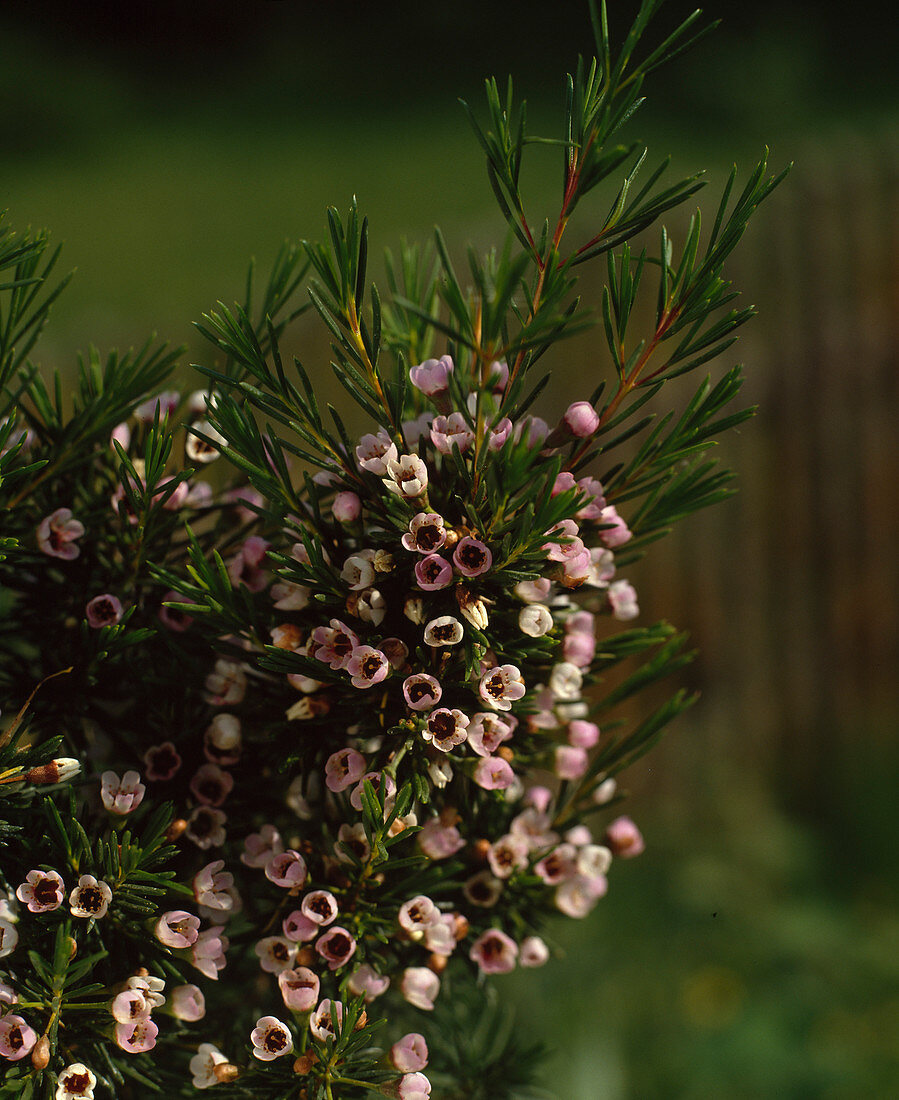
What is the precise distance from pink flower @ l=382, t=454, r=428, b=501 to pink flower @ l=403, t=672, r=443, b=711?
84 millimetres

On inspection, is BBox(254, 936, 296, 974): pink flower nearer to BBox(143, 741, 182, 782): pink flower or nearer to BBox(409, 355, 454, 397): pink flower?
BBox(143, 741, 182, 782): pink flower

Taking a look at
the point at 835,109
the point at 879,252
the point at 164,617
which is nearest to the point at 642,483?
the point at 164,617

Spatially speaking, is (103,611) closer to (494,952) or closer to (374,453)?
(374,453)

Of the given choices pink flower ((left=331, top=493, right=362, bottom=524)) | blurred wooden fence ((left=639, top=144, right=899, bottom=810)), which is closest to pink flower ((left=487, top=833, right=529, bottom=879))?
A: pink flower ((left=331, top=493, right=362, bottom=524))

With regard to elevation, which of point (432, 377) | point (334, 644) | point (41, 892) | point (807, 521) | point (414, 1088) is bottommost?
point (807, 521)

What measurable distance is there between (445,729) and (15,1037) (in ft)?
0.74

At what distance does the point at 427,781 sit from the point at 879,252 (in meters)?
3.16

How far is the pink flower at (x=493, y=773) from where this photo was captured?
1.67 ft

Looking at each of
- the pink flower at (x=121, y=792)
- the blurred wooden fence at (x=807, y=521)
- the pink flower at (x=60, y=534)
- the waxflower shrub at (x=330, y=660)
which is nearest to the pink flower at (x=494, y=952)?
the waxflower shrub at (x=330, y=660)

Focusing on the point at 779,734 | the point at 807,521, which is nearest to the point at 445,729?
the point at 807,521

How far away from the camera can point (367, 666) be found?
18.9 inches

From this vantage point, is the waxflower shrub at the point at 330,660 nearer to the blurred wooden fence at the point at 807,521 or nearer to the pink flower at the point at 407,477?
the pink flower at the point at 407,477

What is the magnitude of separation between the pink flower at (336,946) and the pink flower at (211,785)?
3.5 inches

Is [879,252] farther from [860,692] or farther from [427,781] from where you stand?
[427,781]
